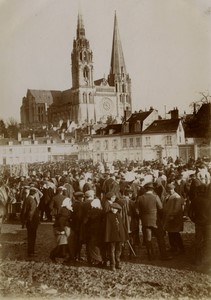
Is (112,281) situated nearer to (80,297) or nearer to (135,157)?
(80,297)

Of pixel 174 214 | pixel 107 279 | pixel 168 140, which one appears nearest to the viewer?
pixel 107 279

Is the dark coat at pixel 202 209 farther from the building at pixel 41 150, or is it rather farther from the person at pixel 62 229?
the building at pixel 41 150

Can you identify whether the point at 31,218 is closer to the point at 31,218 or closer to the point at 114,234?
the point at 31,218

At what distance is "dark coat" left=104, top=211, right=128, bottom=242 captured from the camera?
476 cm

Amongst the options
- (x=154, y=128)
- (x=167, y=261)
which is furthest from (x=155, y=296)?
(x=154, y=128)

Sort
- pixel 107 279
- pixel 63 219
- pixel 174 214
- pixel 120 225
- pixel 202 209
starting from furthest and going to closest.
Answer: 1. pixel 174 214
2. pixel 63 219
3. pixel 120 225
4. pixel 202 209
5. pixel 107 279

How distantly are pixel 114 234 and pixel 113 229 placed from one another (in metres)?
0.06

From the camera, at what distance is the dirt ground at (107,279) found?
409cm

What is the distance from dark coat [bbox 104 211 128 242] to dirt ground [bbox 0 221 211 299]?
13.8 inches

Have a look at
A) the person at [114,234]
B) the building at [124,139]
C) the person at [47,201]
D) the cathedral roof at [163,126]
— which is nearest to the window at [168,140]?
the cathedral roof at [163,126]

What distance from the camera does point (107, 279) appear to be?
175 inches

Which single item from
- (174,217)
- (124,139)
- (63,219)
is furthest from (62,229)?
(124,139)

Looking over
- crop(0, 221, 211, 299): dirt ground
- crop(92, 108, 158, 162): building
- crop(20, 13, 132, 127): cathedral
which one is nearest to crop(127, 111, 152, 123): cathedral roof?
crop(92, 108, 158, 162): building

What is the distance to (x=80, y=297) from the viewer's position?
13.6ft
